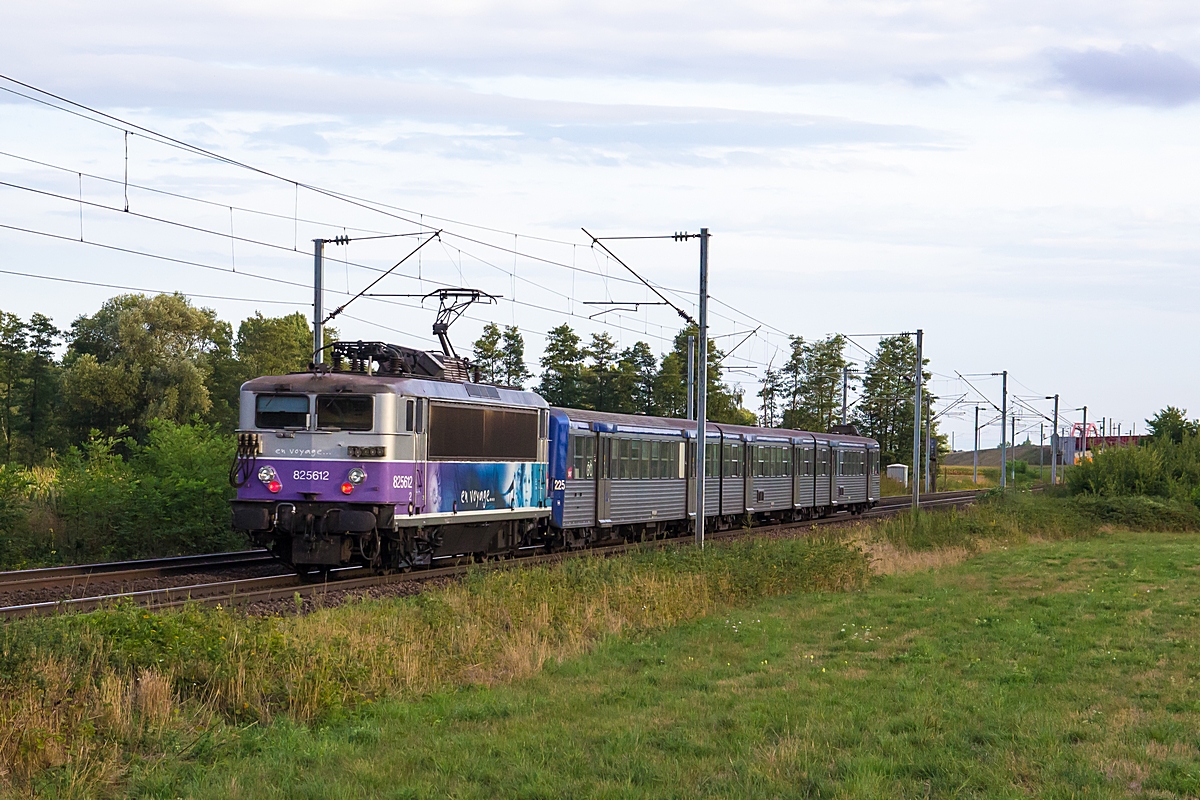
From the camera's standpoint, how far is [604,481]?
28547 mm

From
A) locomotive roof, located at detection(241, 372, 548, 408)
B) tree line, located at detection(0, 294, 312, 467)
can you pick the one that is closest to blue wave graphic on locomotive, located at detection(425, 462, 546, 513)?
locomotive roof, located at detection(241, 372, 548, 408)

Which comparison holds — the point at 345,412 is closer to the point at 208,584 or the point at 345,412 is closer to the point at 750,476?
the point at 208,584

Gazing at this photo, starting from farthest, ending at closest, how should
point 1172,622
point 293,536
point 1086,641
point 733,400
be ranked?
point 733,400
point 293,536
point 1172,622
point 1086,641

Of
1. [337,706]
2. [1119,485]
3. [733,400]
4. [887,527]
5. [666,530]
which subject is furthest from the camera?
[733,400]

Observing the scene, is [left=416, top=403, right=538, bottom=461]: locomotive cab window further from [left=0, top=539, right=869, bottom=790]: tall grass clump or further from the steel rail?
[left=0, top=539, right=869, bottom=790]: tall grass clump

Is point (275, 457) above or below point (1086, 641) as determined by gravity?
above

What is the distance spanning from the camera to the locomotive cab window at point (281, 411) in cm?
2025

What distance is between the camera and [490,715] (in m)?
10.2

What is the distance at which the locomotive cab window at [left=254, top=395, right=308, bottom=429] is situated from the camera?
66.4ft

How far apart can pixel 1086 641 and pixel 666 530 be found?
65.0ft

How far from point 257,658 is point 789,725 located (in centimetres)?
448

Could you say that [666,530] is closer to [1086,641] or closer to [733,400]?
[1086,641]

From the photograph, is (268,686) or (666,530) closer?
(268,686)

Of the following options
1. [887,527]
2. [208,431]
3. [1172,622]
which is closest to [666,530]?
[887,527]
